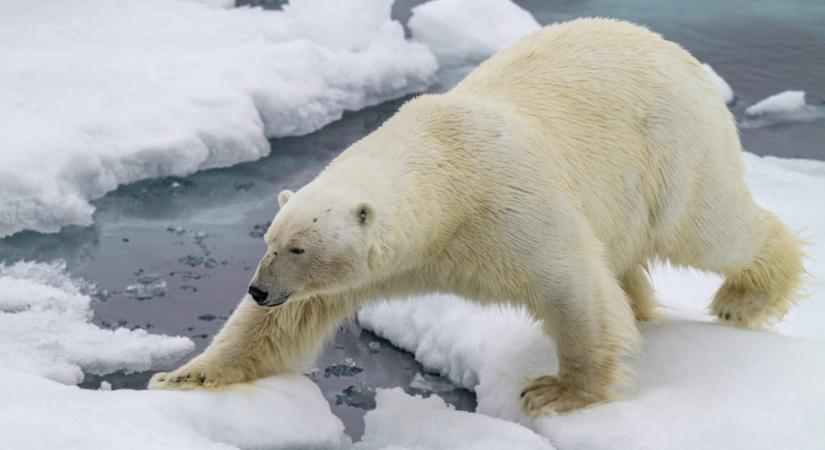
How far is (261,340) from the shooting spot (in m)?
4.06

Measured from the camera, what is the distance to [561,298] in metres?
3.86

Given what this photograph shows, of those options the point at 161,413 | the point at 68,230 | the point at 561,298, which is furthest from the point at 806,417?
the point at 68,230

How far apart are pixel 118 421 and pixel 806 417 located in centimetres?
206

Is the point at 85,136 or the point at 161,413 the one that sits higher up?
the point at 161,413

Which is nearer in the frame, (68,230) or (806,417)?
(806,417)

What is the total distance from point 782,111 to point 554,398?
14.9 ft

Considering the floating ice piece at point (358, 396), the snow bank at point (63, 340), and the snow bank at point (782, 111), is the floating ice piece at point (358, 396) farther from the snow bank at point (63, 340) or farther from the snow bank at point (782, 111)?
the snow bank at point (782, 111)

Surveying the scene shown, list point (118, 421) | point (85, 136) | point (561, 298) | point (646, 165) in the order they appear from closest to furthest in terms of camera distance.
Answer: point (118, 421) < point (561, 298) < point (646, 165) < point (85, 136)

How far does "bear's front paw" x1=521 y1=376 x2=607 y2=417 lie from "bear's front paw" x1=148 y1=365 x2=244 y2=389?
3.20ft

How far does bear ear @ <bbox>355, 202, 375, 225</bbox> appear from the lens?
3434mm

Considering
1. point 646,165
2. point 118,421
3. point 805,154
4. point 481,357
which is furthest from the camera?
point 805,154

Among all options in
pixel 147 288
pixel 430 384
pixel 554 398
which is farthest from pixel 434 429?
pixel 147 288

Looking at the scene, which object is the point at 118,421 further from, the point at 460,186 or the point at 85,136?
the point at 85,136

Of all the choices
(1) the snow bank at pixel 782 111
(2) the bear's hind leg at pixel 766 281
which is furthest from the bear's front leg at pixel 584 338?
(1) the snow bank at pixel 782 111
